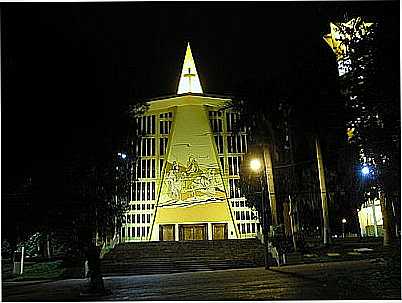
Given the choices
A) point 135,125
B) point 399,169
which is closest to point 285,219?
point 399,169

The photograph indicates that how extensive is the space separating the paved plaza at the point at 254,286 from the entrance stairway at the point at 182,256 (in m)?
0.06

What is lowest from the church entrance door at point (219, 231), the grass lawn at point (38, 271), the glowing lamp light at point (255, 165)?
the grass lawn at point (38, 271)

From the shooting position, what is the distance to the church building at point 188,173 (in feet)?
10.2

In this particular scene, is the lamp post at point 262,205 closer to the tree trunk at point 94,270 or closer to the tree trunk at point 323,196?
the tree trunk at point 323,196

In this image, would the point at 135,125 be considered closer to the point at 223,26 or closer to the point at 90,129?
the point at 90,129

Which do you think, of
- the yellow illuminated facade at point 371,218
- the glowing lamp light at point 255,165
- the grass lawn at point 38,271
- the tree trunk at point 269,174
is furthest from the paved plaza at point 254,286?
the glowing lamp light at point 255,165

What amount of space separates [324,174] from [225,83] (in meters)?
0.82

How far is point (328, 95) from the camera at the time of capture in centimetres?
318

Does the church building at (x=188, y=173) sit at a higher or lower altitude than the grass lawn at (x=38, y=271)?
higher

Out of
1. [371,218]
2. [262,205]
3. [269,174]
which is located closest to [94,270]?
[262,205]

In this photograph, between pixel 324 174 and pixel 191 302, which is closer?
pixel 191 302

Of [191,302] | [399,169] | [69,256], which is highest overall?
[399,169]

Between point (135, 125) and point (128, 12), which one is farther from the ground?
point (128, 12)

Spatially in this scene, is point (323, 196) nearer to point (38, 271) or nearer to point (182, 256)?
point (182, 256)
